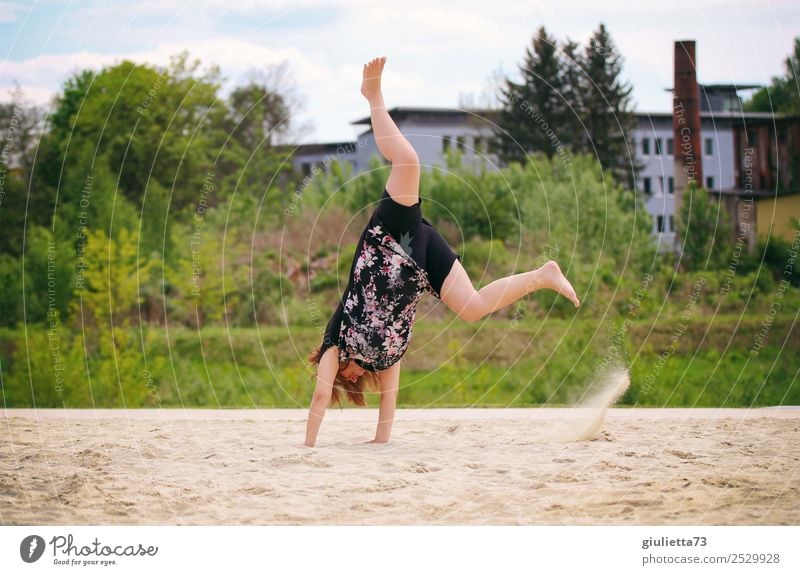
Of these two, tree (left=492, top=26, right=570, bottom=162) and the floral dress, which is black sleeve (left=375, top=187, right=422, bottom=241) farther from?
tree (left=492, top=26, right=570, bottom=162)

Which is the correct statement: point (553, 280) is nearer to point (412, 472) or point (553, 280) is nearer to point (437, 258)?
point (437, 258)

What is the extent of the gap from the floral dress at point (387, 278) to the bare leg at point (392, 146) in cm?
12

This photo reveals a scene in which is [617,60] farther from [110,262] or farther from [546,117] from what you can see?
[110,262]

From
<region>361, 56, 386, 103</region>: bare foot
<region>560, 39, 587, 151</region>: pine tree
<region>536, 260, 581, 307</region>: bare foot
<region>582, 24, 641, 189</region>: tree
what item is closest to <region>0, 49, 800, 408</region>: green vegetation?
<region>582, 24, 641, 189</region>: tree

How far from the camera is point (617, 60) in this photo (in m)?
27.9

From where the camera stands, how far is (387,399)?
912 centimetres

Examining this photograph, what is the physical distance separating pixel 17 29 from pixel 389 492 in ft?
28.1

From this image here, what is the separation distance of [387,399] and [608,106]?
21087mm

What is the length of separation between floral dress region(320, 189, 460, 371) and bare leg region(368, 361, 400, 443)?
268 mm

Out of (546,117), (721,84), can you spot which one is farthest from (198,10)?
(546,117)

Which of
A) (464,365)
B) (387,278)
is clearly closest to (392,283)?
(387,278)

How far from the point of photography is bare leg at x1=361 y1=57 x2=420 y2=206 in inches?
327

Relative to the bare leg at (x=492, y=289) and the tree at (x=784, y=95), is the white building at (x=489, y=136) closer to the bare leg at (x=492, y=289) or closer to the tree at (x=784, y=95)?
the tree at (x=784, y=95)

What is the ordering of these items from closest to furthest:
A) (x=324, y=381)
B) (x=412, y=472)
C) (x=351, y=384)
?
(x=412, y=472)
(x=324, y=381)
(x=351, y=384)
